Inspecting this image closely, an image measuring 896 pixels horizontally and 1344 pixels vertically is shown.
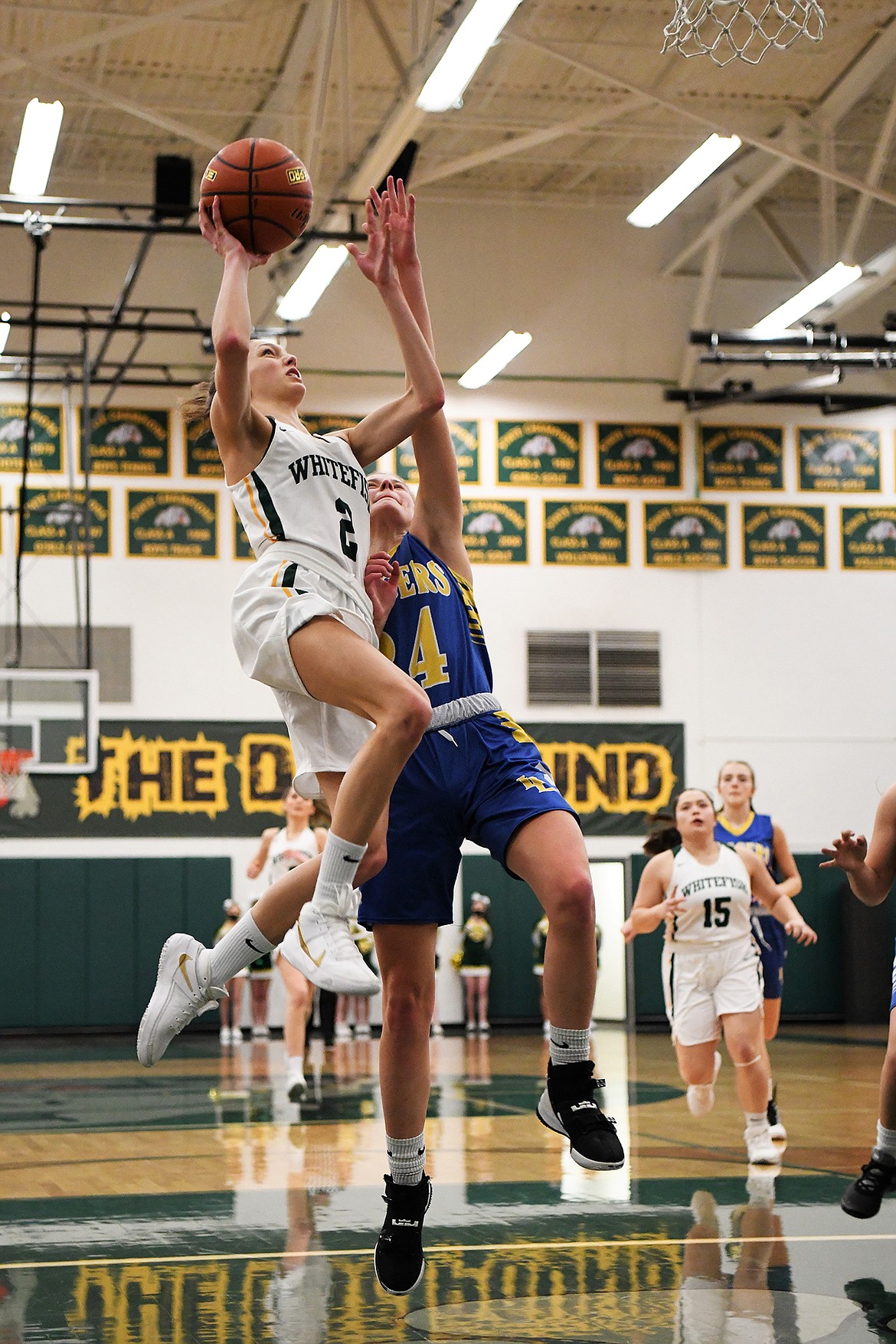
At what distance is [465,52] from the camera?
38.3ft

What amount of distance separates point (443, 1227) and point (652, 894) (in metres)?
2.76

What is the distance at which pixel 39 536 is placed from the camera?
19.2m

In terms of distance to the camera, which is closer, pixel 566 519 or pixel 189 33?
pixel 189 33

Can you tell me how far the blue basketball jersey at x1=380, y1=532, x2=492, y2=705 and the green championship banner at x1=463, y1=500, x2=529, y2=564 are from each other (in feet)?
51.3

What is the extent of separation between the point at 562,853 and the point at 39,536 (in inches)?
634

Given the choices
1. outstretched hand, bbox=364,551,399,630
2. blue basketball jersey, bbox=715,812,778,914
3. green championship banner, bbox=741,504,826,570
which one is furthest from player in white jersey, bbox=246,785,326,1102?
green championship banner, bbox=741,504,826,570

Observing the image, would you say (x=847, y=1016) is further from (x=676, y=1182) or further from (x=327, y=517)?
(x=327, y=517)

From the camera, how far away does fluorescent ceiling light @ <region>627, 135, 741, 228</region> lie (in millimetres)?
14211

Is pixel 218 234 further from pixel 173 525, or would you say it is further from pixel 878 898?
pixel 173 525

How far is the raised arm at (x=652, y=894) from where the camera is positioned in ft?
28.0

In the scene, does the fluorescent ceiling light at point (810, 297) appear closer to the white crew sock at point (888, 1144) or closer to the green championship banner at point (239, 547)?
the green championship banner at point (239, 547)

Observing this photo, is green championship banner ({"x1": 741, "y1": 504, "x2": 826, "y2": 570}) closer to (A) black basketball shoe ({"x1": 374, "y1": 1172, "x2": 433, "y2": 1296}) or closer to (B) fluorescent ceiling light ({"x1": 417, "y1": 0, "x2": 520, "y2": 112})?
(B) fluorescent ceiling light ({"x1": 417, "y1": 0, "x2": 520, "y2": 112})

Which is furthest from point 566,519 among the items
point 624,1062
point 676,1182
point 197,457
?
point 676,1182

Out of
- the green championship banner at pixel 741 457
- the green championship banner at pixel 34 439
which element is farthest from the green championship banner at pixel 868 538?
the green championship banner at pixel 34 439
